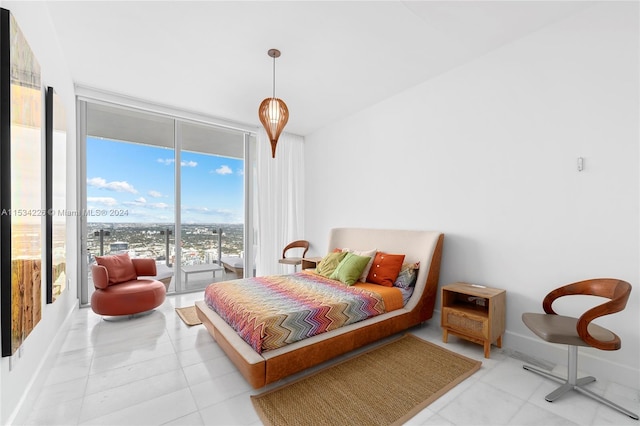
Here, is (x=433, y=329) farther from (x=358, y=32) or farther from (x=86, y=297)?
(x=86, y=297)

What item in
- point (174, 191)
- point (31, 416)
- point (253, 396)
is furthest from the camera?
point (174, 191)

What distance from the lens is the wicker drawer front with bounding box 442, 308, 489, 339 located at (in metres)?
2.63

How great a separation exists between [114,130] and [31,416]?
3.78m

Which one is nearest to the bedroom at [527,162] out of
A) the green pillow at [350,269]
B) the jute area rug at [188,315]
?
the green pillow at [350,269]

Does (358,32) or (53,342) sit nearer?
(53,342)

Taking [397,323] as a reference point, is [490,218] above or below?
above

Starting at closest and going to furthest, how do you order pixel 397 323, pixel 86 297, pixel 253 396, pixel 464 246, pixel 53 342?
pixel 253 396 < pixel 53 342 < pixel 397 323 < pixel 464 246 < pixel 86 297

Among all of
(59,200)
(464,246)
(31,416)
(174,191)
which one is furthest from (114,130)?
(464,246)

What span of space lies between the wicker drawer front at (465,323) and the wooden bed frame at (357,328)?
0.36m

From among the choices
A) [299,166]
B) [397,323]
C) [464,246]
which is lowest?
[397,323]

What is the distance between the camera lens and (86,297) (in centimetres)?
407

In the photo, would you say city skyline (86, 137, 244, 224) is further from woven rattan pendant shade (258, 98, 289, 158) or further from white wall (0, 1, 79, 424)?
woven rattan pendant shade (258, 98, 289, 158)

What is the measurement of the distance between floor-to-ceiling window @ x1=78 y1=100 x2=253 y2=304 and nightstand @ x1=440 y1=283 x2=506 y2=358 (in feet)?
12.1

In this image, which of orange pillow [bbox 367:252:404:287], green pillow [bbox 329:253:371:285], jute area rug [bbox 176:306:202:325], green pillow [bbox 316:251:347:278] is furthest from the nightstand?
jute area rug [bbox 176:306:202:325]
